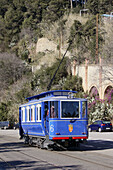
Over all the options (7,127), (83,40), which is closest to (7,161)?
(7,127)

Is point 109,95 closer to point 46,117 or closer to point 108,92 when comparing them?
point 108,92

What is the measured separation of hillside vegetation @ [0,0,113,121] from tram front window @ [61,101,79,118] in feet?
93.9

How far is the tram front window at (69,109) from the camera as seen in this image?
18.6 meters

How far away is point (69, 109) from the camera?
1869 centimetres

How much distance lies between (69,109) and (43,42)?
2726 inches

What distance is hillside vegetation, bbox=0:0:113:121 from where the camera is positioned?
61.5 meters

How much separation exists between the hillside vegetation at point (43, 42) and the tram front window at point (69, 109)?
28607mm

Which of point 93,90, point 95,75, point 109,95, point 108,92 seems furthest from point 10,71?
point 109,95

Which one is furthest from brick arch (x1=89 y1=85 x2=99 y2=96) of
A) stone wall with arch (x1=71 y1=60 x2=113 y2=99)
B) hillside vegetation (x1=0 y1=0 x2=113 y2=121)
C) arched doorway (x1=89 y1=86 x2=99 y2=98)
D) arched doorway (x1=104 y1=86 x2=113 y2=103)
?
hillside vegetation (x1=0 y1=0 x2=113 y2=121)

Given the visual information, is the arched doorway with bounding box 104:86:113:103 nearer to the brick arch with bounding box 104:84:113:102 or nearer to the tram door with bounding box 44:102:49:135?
the brick arch with bounding box 104:84:113:102

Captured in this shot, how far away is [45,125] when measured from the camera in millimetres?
19219

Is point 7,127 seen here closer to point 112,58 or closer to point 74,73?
point 74,73

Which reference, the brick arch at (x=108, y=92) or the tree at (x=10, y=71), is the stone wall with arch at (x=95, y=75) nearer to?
the brick arch at (x=108, y=92)

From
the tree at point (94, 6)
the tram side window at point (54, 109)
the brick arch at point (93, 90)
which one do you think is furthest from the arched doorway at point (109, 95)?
the tree at point (94, 6)
